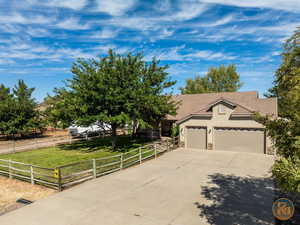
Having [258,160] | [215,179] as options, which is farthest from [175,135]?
[215,179]

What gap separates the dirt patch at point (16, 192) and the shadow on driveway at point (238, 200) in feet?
23.0

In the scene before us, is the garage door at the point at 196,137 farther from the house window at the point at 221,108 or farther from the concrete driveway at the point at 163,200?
the concrete driveway at the point at 163,200

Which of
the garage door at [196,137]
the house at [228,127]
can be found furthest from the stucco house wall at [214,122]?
the garage door at [196,137]

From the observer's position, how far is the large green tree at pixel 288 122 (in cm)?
343

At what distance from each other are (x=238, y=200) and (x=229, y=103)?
10947 millimetres

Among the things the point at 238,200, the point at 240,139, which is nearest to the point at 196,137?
the point at 240,139

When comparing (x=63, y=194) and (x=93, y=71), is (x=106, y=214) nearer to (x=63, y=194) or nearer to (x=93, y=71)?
(x=63, y=194)

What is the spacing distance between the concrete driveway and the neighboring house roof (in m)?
6.57

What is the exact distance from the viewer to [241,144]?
698 inches

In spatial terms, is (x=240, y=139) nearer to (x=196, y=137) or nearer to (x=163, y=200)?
(x=196, y=137)

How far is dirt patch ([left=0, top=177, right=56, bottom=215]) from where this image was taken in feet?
26.8

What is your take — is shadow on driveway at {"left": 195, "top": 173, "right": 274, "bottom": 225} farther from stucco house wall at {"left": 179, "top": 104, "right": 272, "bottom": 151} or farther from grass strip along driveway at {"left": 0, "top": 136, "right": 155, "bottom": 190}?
stucco house wall at {"left": 179, "top": 104, "right": 272, "bottom": 151}

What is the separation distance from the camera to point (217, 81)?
151 ft

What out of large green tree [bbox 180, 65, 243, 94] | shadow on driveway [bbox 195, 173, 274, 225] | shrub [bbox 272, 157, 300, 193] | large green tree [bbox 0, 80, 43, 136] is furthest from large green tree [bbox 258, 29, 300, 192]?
large green tree [bbox 180, 65, 243, 94]
